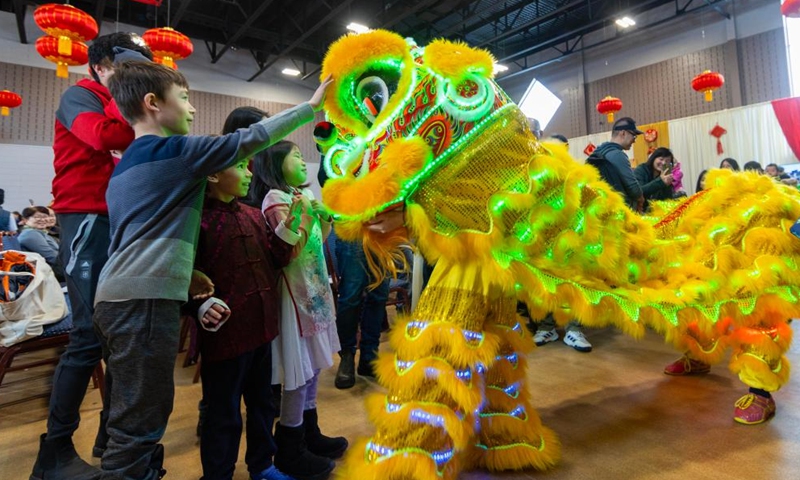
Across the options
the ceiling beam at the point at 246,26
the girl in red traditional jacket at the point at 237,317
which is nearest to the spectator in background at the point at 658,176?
the girl in red traditional jacket at the point at 237,317

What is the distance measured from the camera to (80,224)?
143 centimetres

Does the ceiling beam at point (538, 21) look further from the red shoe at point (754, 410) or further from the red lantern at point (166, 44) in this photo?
the red shoe at point (754, 410)

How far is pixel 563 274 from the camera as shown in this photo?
122 centimetres

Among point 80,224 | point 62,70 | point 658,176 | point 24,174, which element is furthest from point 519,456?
point 24,174

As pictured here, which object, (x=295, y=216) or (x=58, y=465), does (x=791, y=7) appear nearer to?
(x=295, y=216)

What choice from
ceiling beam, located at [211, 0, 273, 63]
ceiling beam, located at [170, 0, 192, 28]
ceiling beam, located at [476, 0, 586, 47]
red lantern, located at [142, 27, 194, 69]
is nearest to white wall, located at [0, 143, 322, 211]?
ceiling beam, located at [170, 0, 192, 28]

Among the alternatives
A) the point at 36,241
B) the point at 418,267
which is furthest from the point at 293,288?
the point at 36,241

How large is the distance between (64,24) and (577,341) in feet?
17.4

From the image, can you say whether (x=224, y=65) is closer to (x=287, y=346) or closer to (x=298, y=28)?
(x=298, y=28)

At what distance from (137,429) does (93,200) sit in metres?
0.82

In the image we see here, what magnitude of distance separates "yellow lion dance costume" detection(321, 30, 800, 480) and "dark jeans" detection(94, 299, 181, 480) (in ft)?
1.60

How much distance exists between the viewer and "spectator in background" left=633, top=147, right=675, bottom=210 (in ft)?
9.68

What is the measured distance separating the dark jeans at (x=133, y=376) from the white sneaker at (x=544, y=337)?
257 centimetres

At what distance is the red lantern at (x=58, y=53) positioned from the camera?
459cm
